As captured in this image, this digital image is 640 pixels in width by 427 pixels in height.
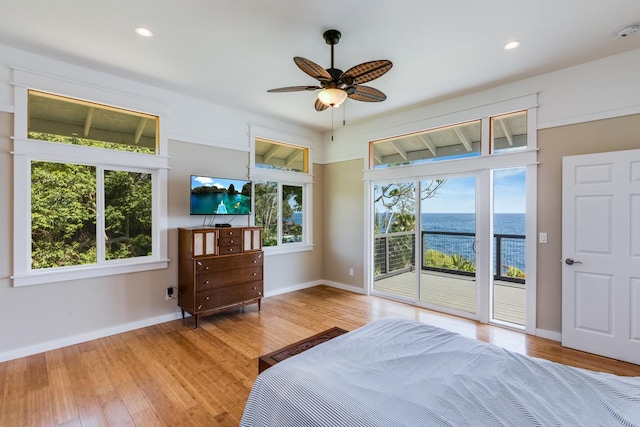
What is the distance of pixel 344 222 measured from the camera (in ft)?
18.0

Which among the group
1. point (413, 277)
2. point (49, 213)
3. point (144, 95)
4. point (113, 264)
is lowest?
point (413, 277)

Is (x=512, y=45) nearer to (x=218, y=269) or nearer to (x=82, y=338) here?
(x=218, y=269)

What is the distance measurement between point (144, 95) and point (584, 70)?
197 inches

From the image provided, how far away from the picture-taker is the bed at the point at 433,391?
1.14 meters

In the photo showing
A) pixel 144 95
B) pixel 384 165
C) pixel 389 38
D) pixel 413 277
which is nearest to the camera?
pixel 389 38

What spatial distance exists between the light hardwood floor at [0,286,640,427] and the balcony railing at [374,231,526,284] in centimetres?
73

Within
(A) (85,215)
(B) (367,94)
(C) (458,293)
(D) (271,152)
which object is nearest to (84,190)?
(A) (85,215)

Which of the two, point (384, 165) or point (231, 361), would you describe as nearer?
point (231, 361)

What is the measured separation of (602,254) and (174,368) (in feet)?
14.1

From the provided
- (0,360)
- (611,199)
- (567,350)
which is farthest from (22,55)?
(567,350)

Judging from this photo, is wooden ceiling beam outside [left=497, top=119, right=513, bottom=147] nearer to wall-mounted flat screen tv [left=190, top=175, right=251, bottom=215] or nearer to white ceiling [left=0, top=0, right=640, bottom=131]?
white ceiling [left=0, top=0, right=640, bottom=131]

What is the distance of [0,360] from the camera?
2.79m

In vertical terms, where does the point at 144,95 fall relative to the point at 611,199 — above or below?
above

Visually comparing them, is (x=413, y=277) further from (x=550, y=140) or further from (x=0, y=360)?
(x=0, y=360)
